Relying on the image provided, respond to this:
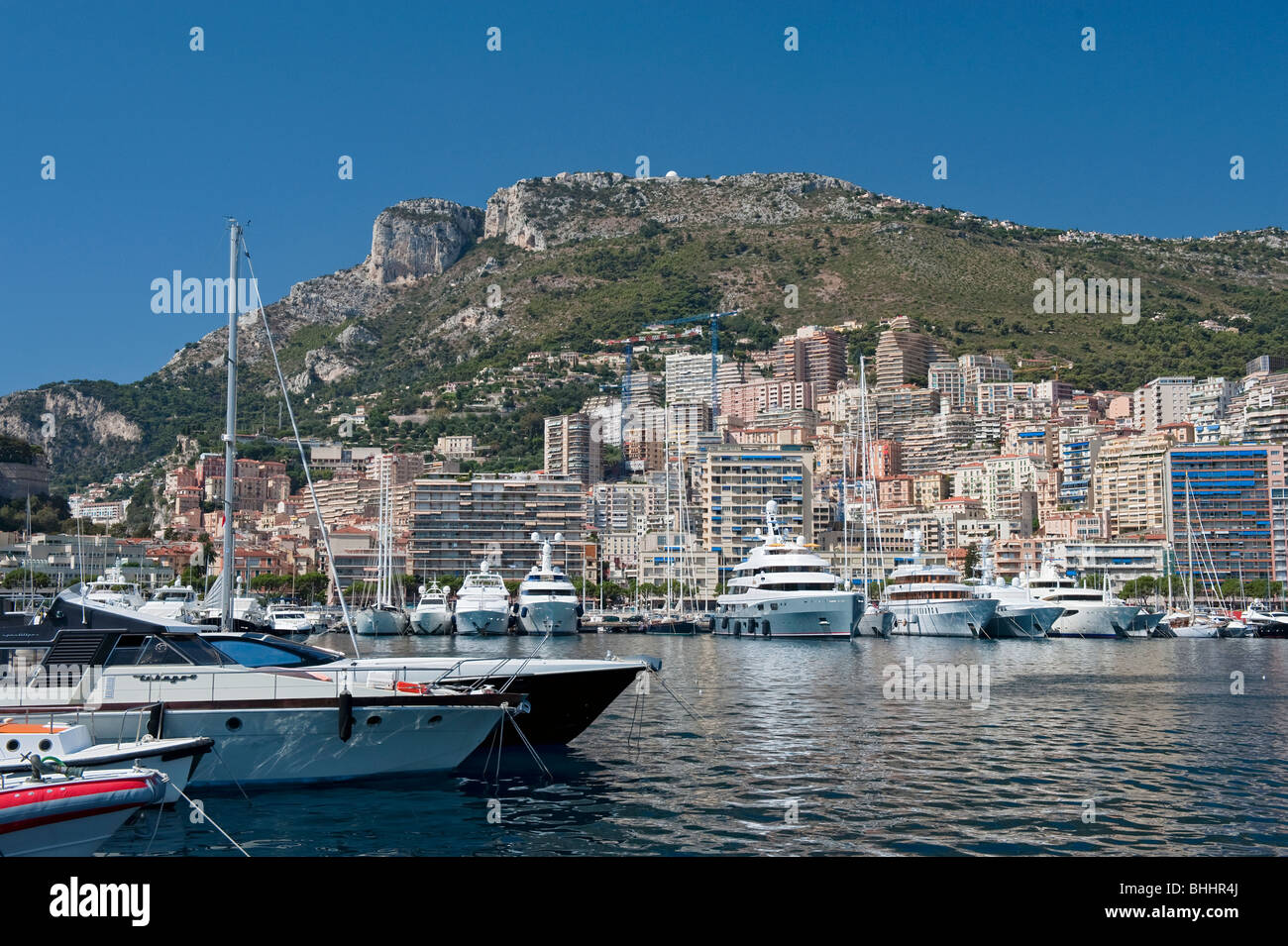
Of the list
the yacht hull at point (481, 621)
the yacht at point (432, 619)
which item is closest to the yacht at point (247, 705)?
the yacht hull at point (481, 621)

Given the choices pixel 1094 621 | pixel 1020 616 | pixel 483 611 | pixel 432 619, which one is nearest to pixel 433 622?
pixel 432 619

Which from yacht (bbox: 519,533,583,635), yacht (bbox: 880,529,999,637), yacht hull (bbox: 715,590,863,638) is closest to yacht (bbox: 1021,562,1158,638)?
yacht (bbox: 880,529,999,637)

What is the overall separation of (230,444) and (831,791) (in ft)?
40.8

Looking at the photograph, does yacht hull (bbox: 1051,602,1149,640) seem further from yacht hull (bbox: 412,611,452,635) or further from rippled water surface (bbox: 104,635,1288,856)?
Result: rippled water surface (bbox: 104,635,1288,856)

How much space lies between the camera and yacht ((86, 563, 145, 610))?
36472 mm

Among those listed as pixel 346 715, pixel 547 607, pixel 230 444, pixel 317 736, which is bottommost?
pixel 547 607

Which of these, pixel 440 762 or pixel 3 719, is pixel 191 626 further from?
pixel 440 762

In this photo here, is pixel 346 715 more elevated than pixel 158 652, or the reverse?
pixel 158 652

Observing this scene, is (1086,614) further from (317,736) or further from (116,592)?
(317,736)

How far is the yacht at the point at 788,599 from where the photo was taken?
240ft

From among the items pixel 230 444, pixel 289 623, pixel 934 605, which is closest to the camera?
pixel 230 444

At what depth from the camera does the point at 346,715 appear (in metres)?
15.9

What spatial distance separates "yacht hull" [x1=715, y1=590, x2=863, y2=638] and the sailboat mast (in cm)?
5373

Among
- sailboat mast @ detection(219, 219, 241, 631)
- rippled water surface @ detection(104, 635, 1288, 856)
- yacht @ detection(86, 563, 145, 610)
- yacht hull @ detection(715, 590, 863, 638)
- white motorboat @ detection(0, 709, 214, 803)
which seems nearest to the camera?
white motorboat @ detection(0, 709, 214, 803)
